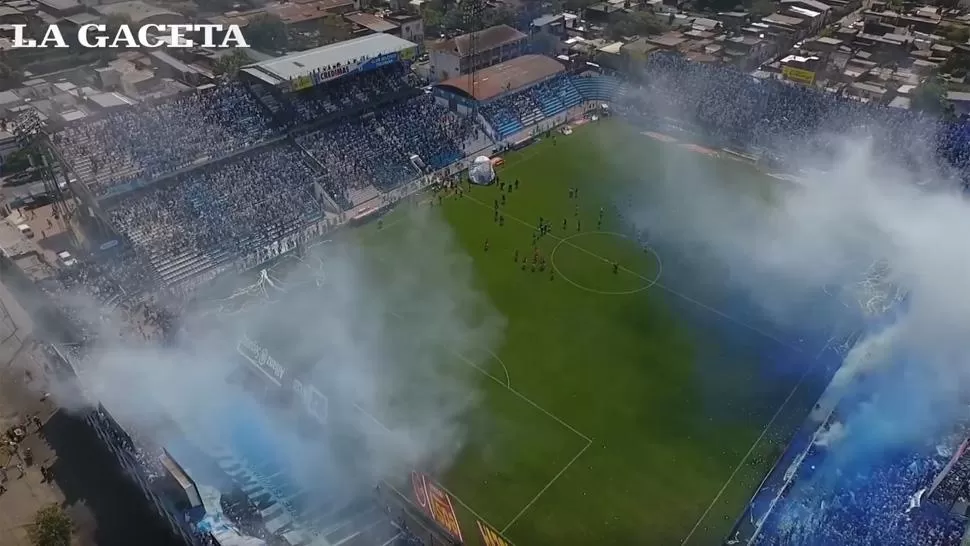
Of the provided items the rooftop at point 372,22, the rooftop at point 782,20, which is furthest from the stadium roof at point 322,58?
the rooftop at point 782,20

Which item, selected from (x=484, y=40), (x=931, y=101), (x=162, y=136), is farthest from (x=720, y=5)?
(x=162, y=136)

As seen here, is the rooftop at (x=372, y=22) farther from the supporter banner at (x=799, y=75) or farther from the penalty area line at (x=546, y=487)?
the penalty area line at (x=546, y=487)

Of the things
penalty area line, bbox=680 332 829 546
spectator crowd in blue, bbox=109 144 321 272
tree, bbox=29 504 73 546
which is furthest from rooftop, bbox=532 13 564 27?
tree, bbox=29 504 73 546

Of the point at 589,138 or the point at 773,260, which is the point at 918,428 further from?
the point at 589,138

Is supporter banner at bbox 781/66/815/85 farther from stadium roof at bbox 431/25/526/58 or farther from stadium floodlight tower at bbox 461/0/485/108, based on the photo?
stadium floodlight tower at bbox 461/0/485/108

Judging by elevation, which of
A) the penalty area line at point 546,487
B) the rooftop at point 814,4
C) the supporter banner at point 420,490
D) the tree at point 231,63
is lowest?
the penalty area line at point 546,487

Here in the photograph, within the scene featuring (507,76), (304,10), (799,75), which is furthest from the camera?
(304,10)

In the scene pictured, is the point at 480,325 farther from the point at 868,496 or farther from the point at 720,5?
the point at 720,5
